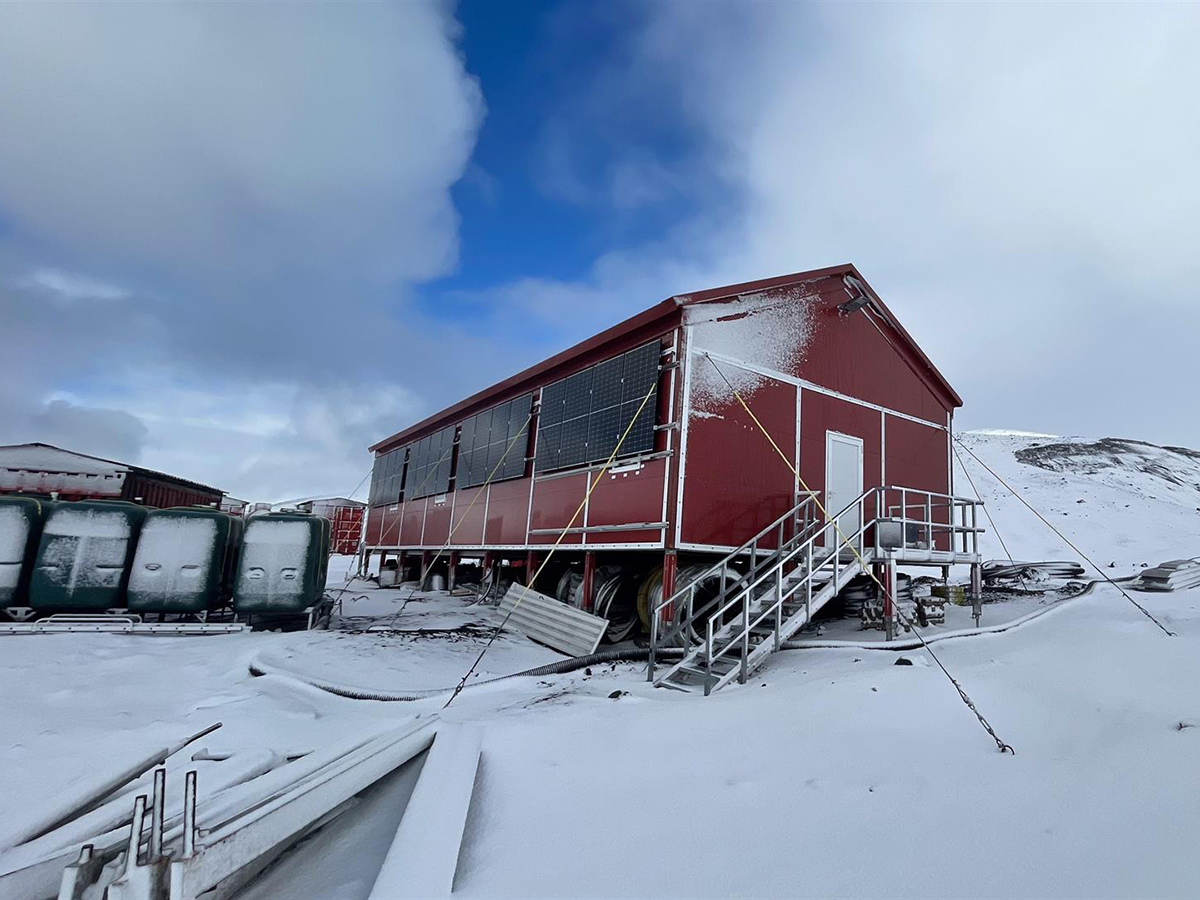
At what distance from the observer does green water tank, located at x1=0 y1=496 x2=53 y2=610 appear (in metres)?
9.14

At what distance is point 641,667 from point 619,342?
16.7 ft

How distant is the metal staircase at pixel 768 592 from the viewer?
7039 millimetres

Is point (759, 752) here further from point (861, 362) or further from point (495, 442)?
point (495, 442)

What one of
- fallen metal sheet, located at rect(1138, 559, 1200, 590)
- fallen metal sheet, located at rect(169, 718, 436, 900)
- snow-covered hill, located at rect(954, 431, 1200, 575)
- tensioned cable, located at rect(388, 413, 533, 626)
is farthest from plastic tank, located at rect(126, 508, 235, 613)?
fallen metal sheet, located at rect(1138, 559, 1200, 590)

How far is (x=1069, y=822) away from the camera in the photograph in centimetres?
309

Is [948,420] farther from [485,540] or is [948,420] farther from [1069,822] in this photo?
[1069,822]

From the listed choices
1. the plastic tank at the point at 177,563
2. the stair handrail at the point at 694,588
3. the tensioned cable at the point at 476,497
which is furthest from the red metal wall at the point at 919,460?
the plastic tank at the point at 177,563

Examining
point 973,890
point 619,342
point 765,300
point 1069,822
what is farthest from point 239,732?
point 765,300

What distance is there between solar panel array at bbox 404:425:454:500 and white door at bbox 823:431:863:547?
9.31 metres

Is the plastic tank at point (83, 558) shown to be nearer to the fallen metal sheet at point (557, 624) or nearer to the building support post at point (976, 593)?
the fallen metal sheet at point (557, 624)

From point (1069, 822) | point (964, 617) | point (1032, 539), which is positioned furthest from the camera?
point (1032, 539)

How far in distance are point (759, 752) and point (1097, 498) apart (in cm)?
3425

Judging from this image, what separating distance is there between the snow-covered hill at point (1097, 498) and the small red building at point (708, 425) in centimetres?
178

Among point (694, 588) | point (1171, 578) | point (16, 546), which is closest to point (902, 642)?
point (694, 588)
